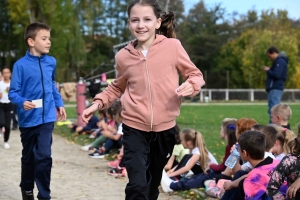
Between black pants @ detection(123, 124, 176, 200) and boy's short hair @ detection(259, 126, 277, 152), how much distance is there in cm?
165

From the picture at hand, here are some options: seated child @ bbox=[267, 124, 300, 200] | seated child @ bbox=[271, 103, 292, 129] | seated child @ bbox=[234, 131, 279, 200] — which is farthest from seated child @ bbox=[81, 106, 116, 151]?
seated child @ bbox=[267, 124, 300, 200]

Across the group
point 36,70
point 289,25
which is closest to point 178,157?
point 36,70

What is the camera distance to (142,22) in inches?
171

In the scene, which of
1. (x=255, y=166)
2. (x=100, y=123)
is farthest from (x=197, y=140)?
(x=100, y=123)

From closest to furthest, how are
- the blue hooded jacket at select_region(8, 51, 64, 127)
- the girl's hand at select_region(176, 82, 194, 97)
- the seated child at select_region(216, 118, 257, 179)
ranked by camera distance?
1. the girl's hand at select_region(176, 82, 194, 97)
2. the blue hooded jacket at select_region(8, 51, 64, 127)
3. the seated child at select_region(216, 118, 257, 179)

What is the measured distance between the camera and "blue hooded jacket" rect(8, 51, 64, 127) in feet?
19.5

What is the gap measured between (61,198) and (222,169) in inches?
78.8

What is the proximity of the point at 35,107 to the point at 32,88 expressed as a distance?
8.8 inches

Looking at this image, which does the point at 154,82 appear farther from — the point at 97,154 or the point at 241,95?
the point at 241,95

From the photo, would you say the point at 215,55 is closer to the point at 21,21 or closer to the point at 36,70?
the point at 21,21

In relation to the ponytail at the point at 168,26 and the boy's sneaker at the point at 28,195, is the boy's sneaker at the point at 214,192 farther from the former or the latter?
the ponytail at the point at 168,26

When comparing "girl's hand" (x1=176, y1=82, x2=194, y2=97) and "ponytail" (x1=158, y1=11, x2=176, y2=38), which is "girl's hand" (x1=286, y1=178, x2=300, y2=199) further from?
"ponytail" (x1=158, y1=11, x2=176, y2=38)

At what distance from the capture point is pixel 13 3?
41125 millimetres

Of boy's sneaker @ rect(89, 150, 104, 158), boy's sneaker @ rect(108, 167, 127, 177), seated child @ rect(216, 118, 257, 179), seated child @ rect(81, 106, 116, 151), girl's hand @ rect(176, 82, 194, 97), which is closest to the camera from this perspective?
girl's hand @ rect(176, 82, 194, 97)
